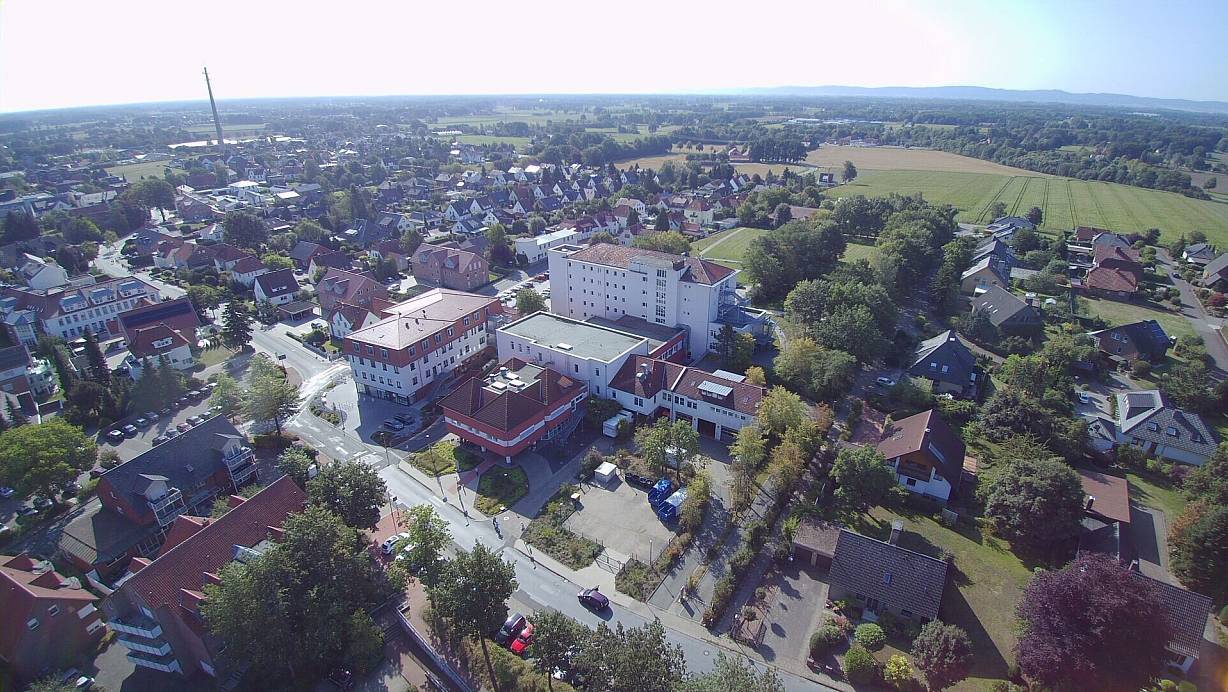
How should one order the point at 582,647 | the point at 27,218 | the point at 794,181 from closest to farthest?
the point at 582,647 → the point at 27,218 → the point at 794,181

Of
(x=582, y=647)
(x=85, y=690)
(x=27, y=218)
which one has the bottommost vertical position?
(x=85, y=690)

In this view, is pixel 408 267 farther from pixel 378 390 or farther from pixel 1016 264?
pixel 1016 264

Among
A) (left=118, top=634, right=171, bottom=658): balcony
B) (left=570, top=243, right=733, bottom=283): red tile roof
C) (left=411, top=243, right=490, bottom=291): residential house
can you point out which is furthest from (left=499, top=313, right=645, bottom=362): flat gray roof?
(left=118, top=634, right=171, bottom=658): balcony

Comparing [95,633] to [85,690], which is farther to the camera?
[95,633]

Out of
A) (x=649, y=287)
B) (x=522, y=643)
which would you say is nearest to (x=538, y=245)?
(x=649, y=287)

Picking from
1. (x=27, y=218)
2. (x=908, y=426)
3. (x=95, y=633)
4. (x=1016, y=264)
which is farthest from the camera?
(x=27, y=218)

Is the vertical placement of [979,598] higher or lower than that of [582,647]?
lower

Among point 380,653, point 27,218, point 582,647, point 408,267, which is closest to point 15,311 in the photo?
point 408,267

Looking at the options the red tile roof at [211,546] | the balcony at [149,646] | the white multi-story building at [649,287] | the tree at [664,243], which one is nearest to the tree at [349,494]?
the red tile roof at [211,546]

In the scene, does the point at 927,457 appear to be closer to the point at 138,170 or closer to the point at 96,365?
the point at 96,365
